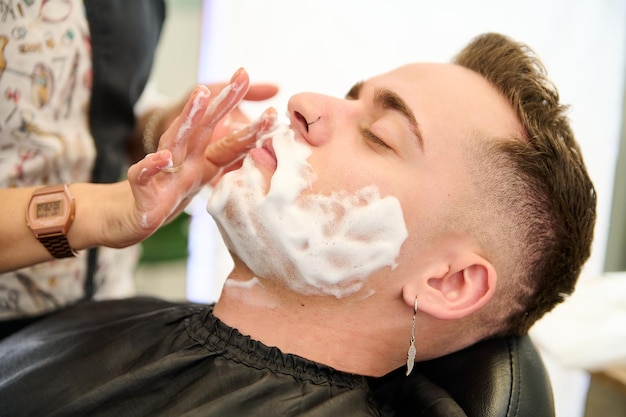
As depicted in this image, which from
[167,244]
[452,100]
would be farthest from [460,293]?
[167,244]

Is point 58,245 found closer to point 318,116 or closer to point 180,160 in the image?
point 180,160

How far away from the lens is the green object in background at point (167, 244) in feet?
8.84

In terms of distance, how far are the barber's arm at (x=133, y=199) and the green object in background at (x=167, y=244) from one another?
1.54m

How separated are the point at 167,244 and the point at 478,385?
2010 mm

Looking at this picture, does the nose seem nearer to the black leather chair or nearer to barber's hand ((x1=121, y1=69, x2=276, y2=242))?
barber's hand ((x1=121, y1=69, x2=276, y2=242))

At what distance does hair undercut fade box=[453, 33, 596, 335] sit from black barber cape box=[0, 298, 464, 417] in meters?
0.30

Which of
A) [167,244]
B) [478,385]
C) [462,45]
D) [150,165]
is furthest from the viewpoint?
[167,244]

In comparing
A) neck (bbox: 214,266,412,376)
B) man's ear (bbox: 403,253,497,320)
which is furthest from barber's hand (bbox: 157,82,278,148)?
man's ear (bbox: 403,253,497,320)

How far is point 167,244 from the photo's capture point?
9.02ft

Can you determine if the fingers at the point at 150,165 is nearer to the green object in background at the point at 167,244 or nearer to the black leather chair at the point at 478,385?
the black leather chair at the point at 478,385

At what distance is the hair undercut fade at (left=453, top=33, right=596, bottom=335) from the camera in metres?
1.07

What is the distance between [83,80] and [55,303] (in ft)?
1.97

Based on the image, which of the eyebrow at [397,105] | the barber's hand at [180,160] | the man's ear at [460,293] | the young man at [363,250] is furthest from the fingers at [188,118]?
the man's ear at [460,293]

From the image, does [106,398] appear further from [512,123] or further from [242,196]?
[512,123]
